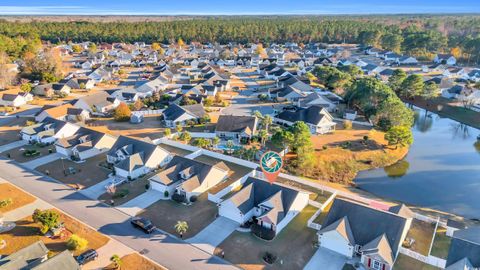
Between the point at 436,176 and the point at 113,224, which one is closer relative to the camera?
the point at 113,224

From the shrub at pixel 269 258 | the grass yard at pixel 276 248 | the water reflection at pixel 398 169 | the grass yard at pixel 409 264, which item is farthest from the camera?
the water reflection at pixel 398 169

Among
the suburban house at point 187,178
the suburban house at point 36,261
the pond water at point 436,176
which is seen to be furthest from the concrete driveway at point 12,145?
the pond water at point 436,176

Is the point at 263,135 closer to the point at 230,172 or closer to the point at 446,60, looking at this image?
the point at 230,172

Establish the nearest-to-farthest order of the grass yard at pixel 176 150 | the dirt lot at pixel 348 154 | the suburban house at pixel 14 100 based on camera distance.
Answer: the dirt lot at pixel 348 154 → the grass yard at pixel 176 150 → the suburban house at pixel 14 100

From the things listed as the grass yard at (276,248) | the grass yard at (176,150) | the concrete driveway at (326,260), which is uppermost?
the grass yard at (176,150)

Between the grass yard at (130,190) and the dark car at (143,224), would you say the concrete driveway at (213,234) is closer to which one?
the dark car at (143,224)

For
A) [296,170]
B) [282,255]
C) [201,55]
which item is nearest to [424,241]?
[282,255]

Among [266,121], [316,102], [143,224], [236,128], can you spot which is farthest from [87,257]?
[316,102]
